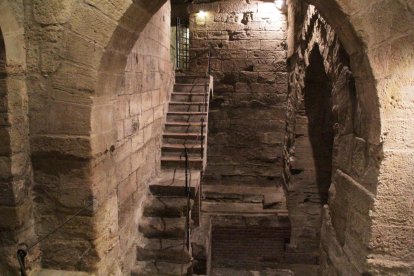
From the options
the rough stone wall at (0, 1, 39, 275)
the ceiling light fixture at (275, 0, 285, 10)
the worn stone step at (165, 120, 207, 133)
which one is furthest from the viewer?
the ceiling light fixture at (275, 0, 285, 10)

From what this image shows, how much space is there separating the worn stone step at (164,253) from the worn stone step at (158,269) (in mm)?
55

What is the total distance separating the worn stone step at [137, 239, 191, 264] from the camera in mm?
4129

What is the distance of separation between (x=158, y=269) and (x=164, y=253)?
0.20 meters

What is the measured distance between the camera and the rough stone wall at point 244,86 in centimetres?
783

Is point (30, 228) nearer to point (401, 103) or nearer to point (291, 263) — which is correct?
point (401, 103)

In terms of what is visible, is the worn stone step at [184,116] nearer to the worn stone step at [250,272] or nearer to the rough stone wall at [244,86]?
the rough stone wall at [244,86]

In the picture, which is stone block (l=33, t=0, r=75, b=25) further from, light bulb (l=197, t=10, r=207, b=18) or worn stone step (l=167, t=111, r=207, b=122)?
light bulb (l=197, t=10, r=207, b=18)

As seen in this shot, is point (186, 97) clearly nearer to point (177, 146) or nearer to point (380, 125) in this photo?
point (177, 146)

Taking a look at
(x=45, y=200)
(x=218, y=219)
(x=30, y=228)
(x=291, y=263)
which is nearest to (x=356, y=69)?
(x=45, y=200)

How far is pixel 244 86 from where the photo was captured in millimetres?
7988

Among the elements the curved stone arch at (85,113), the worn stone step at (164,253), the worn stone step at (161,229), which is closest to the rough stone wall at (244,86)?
the worn stone step at (161,229)

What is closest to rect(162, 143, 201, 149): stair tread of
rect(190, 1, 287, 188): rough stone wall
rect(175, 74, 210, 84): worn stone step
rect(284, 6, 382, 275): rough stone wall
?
rect(175, 74, 210, 84): worn stone step

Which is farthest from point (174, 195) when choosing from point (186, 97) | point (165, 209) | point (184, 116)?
point (186, 97)

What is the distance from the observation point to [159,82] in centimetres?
546
